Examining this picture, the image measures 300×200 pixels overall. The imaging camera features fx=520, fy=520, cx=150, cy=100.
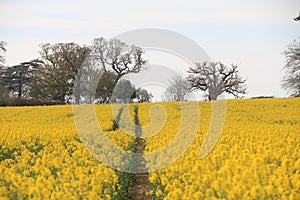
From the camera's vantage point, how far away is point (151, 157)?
429 inches

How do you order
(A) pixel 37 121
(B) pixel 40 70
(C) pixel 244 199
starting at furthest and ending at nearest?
(B) pixel 40 70, (A) pixel 37 121, (C) pixel 244 199

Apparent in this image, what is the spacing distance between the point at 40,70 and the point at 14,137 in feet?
148

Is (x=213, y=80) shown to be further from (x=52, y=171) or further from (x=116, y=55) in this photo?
(x=52, y=171)

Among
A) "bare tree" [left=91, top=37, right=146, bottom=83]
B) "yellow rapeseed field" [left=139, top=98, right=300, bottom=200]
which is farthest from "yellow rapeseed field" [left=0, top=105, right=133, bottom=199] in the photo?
"bare tree" [left=91, top=37, right=146, bottom=83]

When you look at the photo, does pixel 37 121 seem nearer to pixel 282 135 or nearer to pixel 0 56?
pixel 282 135

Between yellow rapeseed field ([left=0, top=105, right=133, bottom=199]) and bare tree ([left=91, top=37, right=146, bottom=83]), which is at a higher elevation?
bare tree ([left=91, top=37, right=146, bottom=83])

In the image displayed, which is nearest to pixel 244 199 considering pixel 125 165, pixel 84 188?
pixel 84 188

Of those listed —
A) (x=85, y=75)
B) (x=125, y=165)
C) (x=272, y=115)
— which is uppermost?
(x=85, y=75)

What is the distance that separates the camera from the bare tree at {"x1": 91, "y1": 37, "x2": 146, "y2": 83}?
51.2 metres

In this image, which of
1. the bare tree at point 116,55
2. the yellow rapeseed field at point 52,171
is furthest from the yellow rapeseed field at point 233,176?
the bare tree at point 116,55

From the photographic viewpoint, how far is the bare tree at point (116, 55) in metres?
51.2

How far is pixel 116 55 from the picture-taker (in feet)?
178

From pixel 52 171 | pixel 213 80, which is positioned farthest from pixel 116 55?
pixel 52 171

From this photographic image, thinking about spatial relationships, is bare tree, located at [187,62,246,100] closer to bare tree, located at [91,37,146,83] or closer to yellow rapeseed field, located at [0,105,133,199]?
bare tree, located at [91,37,146,83]
